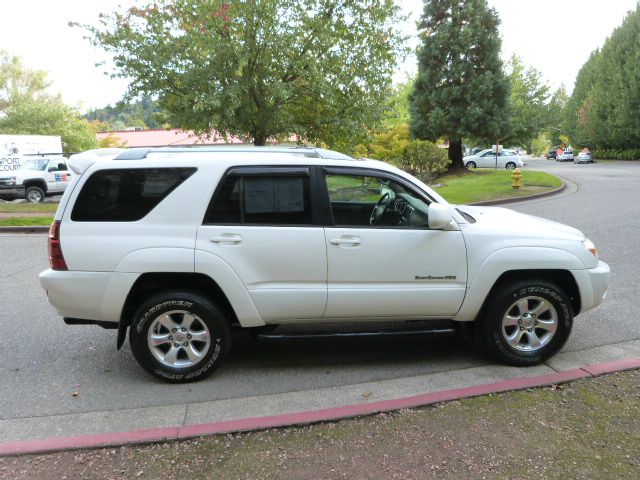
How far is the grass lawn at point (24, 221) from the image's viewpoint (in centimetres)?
1221

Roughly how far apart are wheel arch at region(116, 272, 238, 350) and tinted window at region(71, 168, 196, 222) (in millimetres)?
493

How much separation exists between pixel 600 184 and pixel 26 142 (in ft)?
91.0

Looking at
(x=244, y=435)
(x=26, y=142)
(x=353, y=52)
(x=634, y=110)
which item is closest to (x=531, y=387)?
(x=244, y=435)

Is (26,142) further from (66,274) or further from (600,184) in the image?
(600,184)

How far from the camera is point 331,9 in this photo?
1363 cm

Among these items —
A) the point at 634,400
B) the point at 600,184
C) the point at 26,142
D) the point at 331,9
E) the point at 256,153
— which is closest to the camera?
the point at 634,400

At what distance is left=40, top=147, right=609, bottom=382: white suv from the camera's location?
3654 millimetres

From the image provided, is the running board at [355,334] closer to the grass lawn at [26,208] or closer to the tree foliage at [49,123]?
the grass lawn at [26,208]

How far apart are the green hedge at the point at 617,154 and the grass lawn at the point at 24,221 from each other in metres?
49.4

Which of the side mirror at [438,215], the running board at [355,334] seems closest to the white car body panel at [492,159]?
the running board at [355,334]

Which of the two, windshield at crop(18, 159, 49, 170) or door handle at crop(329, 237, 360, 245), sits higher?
windshield at crop(18, 159, 49, 170)

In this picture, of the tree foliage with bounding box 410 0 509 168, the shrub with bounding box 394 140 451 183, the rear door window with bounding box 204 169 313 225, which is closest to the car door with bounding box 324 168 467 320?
the rear door window with bounding box 204 169 313 225

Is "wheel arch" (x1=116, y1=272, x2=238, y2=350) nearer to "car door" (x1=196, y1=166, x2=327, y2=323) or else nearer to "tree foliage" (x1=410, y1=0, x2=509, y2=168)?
"car door" (x1=196, y1=166, x2=327, y2=323)

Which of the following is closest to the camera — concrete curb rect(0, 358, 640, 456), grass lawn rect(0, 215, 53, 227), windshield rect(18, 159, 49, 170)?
concrete curb rect(0, 358, 640, 456)
